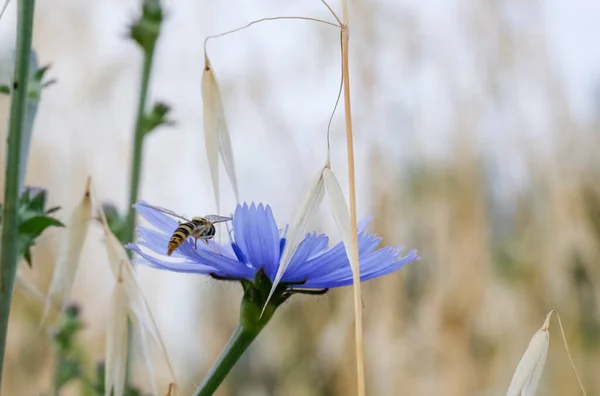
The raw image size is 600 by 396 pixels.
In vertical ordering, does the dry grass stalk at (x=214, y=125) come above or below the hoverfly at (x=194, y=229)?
above

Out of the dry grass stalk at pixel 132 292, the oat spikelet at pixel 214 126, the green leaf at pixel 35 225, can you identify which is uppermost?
the oat spikelet at pixel 214 126

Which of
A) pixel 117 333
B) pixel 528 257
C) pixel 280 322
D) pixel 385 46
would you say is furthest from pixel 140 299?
pixel 280 322

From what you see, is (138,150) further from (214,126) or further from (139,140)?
(214,126)

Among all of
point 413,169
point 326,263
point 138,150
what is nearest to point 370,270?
point 326,263

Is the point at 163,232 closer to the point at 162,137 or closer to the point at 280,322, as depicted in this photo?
the point at 162,137

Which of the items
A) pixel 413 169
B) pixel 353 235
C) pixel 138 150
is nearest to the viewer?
pixel 353 235

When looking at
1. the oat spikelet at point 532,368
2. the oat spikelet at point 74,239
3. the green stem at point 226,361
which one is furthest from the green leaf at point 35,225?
the oat spikelet at point 532,368

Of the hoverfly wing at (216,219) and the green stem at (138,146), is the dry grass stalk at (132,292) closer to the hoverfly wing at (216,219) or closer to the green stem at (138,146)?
the hoverfly wing at (216,219)
